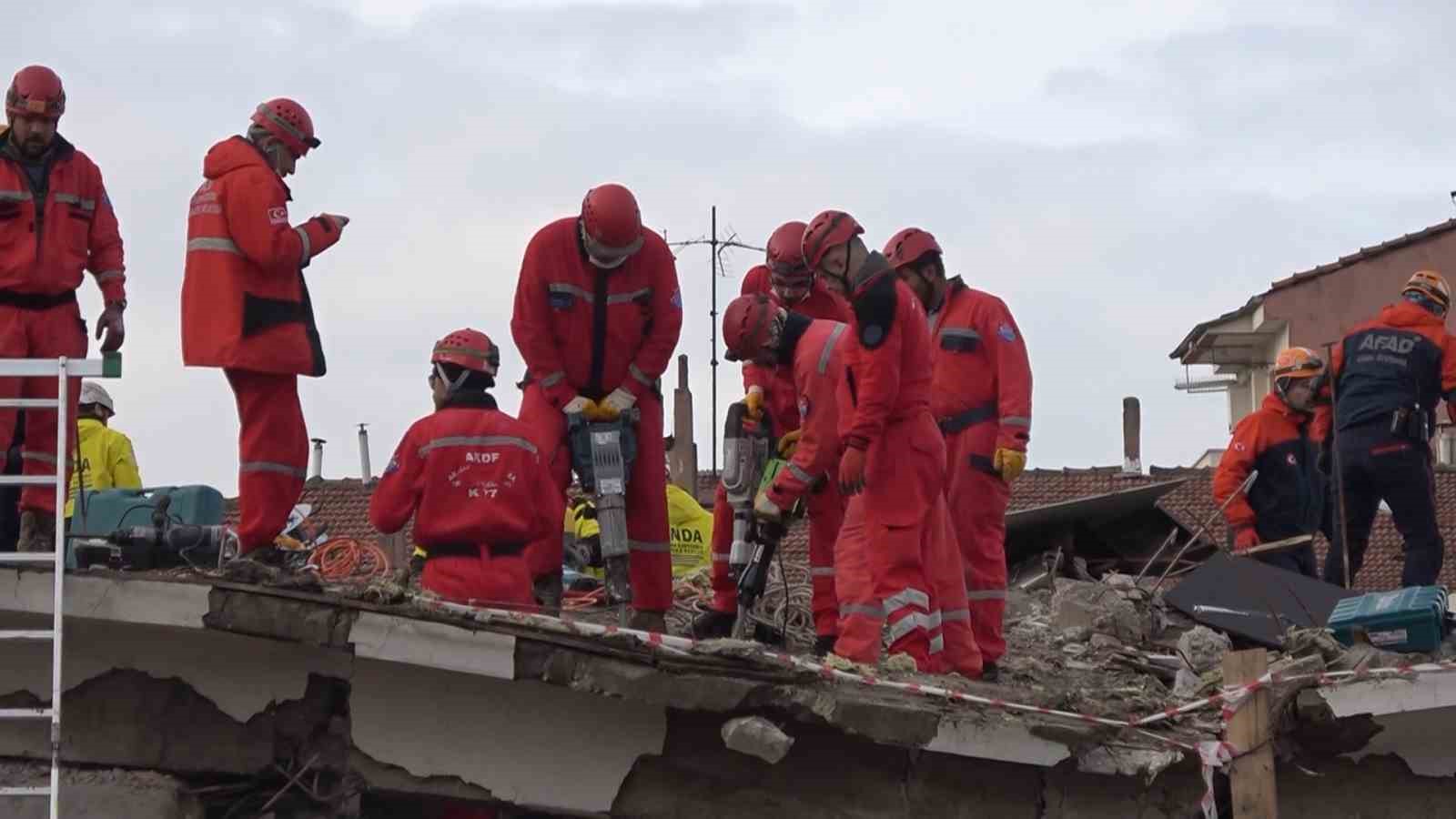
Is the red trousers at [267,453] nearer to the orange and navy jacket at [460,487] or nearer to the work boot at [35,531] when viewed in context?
the orange and navy jacket at [460,487]

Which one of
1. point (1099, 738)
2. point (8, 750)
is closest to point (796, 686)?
point (1099, 738)

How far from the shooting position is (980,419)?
935 cm

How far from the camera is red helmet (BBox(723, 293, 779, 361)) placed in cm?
891

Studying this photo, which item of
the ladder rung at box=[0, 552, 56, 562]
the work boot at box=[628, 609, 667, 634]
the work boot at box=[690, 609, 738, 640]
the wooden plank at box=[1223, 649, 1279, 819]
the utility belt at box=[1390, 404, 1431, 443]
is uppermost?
the utility belt at box=[1390, 404, 1431, 443]

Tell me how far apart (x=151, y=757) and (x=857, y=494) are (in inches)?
114

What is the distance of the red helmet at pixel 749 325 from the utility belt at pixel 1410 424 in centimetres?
423

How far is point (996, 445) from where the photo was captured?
918 centimetres

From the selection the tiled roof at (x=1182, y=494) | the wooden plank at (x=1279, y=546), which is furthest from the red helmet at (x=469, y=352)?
the tiled roof at (x=1182, y=494)

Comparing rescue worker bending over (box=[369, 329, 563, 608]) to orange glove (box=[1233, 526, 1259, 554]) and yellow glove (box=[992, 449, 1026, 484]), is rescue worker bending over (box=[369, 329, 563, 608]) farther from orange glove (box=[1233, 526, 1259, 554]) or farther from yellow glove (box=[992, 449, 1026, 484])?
orange glove (box=[1233, 526, 1259, 554])

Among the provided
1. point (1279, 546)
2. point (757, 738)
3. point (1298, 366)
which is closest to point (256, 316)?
point (757, 738)

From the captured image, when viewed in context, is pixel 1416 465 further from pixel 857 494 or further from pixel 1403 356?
pixel 857 494

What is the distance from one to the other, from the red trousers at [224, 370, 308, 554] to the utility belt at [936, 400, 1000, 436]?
3001 millimetres

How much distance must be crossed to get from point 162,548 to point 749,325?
2643 millimetres

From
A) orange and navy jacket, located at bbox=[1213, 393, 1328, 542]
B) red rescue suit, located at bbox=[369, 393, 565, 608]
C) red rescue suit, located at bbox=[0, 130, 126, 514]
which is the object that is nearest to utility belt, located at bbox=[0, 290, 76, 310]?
red rescue suit, located at bbox=[0, 130, 126, 514]
